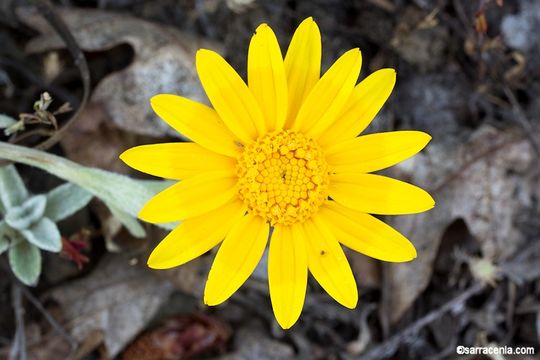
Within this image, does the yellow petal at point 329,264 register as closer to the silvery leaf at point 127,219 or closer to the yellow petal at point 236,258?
the yellow petal at point 236,258

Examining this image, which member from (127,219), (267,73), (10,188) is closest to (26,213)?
(10,188)

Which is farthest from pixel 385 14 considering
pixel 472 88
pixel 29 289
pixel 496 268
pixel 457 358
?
pixel 29 289

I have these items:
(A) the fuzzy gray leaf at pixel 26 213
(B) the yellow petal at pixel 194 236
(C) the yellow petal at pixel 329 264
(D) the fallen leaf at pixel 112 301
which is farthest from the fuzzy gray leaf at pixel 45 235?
(C) the yellow petal at pixel 329 264

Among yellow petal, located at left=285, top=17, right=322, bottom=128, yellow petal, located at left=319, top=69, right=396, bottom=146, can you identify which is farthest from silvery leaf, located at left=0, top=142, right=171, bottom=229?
yellow petal, located at left=319, top=69, right=396, bottom=146

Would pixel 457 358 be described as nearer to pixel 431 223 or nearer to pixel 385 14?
pixel 431 223

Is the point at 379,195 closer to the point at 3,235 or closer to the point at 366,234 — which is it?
the point at 366,234
